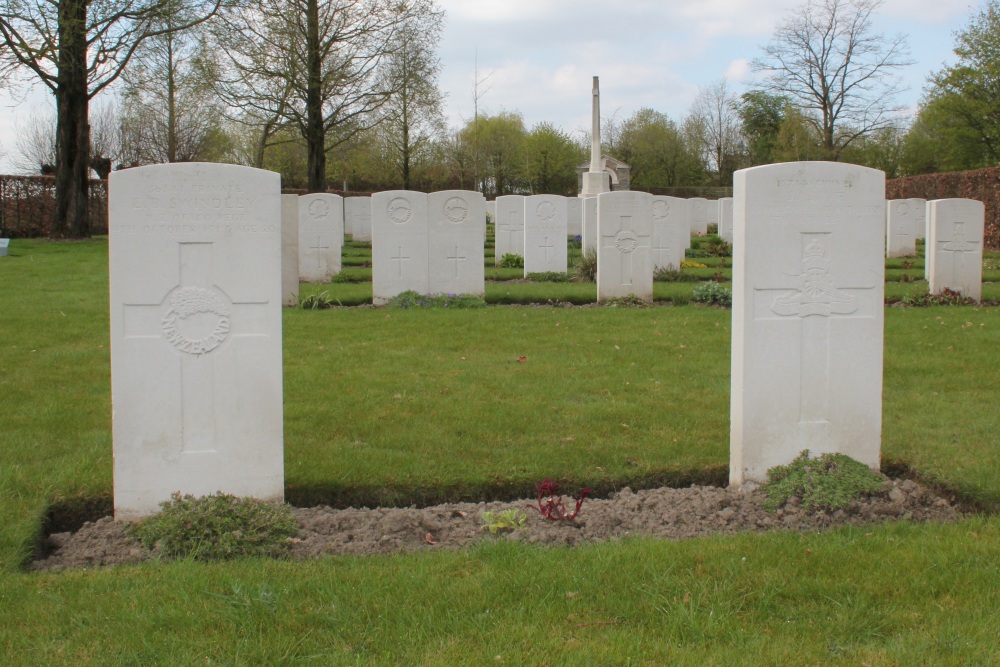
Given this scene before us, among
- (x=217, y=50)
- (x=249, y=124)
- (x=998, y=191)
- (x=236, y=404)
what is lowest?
(x=236, y=404)

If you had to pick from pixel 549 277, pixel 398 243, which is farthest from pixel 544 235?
pixel 398 243

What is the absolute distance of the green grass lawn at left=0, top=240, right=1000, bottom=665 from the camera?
267 cm

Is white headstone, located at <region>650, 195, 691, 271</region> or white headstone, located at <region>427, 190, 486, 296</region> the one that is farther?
white headstone, located at <region>650, 195, 691, 271</region>

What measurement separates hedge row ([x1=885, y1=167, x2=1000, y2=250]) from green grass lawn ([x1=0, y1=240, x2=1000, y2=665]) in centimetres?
1756

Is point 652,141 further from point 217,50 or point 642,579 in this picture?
point 642,579

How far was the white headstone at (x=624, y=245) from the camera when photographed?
38.6 feet

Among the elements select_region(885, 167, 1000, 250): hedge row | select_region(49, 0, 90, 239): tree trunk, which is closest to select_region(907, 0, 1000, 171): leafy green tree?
select_region(885, 167, 1000, 250): hedge row

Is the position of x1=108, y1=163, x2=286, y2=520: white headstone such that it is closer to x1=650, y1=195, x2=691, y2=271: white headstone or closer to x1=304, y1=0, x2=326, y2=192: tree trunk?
x1=650, y1=195, x2=691, y2=271: white headstone

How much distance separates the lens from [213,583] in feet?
10.2

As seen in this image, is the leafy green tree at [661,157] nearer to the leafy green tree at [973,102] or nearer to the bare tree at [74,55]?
the leafy green tree at [973,102]

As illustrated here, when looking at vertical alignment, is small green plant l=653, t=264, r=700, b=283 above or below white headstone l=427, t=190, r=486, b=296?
below

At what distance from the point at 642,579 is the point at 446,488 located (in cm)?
148

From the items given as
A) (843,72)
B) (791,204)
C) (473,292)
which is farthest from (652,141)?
(791,204)

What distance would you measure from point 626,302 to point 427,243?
2.78m
